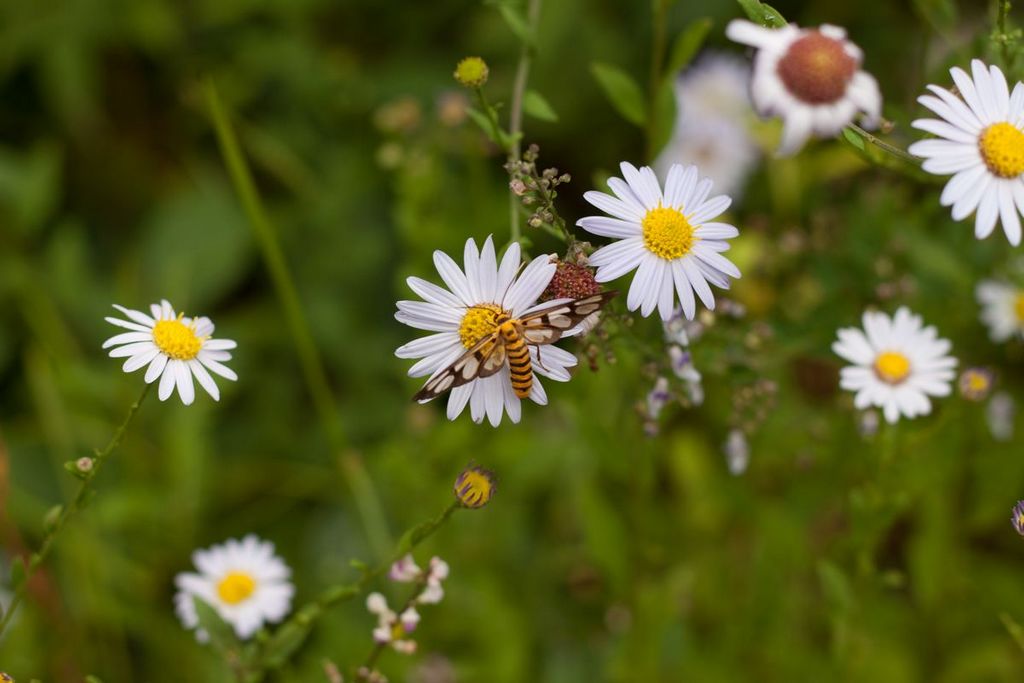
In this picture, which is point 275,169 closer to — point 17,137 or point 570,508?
point 17,137

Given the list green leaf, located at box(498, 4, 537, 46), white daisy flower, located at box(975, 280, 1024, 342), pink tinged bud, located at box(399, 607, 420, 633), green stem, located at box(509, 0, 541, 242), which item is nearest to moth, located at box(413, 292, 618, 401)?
green stem, located at box(509, 0, 541, 242)

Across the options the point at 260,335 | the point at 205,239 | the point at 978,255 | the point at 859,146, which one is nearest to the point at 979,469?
the point at 978,255

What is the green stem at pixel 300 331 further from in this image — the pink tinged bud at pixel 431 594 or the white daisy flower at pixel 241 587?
the pink tinged bud at pixel 431 594

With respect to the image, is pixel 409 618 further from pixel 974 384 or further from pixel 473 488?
pixel 974 384

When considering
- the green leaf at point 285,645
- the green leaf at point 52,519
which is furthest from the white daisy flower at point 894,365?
the green leaf at point 52,519

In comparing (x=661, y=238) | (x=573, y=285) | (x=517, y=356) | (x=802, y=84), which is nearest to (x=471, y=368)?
(x=517, y=356)

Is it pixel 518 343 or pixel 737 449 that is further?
pixel 737 449

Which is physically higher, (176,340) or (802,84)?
(802,84)
